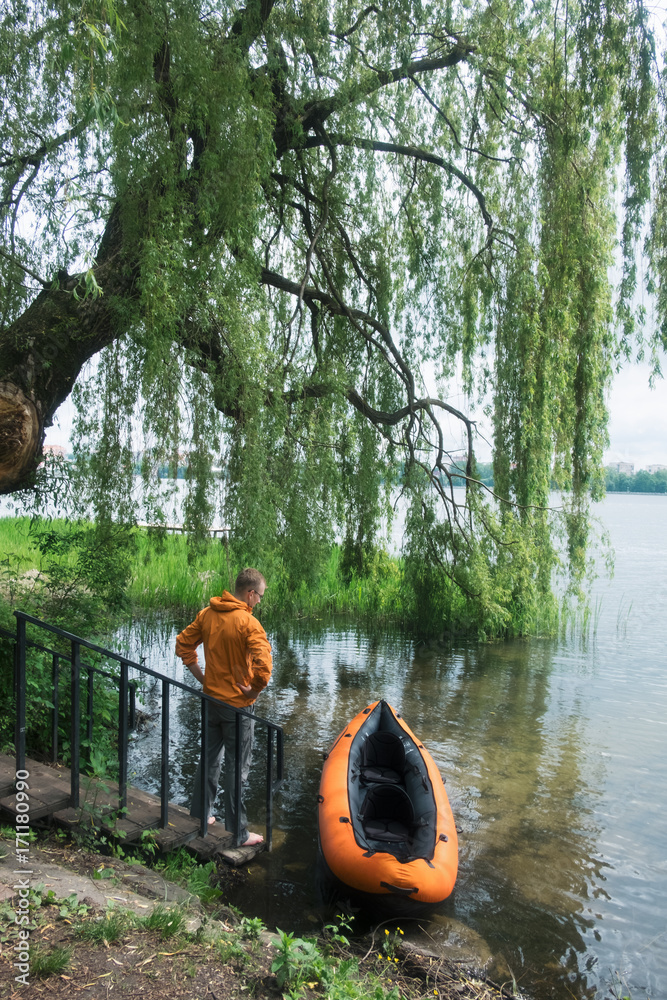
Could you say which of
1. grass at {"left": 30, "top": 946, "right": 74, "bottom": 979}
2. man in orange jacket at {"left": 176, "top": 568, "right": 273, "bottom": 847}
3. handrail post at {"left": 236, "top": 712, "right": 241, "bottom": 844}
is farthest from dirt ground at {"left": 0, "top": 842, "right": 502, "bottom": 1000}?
man in orange jacket at {"left": 176, "top": 568, "right": 273, "bottom": 847}

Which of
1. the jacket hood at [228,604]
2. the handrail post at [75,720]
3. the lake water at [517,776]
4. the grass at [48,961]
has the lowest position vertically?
the lake water at [517,776]

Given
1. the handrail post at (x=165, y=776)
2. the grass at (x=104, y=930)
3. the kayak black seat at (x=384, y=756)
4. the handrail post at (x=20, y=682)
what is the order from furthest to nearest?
the kayak black seat at (x=384, y=756)
the handrail post at (x=165, y=776)
the handrail post at (x=20, y=682)
the grass at (x=104, y=930)

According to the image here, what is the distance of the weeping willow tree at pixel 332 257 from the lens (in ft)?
14.1

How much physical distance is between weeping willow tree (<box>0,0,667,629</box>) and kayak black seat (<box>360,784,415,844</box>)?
1614 mm

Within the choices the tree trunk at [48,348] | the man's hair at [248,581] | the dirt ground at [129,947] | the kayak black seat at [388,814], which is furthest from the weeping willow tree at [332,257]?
the dirt ground at [129,947]

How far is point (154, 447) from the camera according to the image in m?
4.79

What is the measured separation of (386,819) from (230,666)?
1467 mm

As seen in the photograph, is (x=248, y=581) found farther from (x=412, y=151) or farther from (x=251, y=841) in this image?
(x=412, y=151)

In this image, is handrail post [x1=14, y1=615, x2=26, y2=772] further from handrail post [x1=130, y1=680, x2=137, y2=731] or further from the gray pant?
handrail post [x1=130, y1=680, x2=137, y2=731]

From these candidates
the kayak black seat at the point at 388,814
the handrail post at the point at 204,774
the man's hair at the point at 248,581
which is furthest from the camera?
the kayak black seat at the point at 388,814

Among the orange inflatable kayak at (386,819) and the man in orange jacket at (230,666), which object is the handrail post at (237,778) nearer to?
the man in orange jacket at (230,666)

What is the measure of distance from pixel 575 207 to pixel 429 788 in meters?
4.32

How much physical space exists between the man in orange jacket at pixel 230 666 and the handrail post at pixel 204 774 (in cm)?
6

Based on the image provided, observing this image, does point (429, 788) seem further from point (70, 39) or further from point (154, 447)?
point (70, 39)
